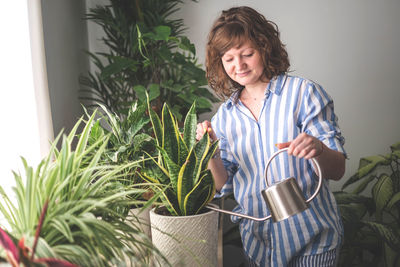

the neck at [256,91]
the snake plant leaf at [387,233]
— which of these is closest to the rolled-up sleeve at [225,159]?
the neck at [256,91]

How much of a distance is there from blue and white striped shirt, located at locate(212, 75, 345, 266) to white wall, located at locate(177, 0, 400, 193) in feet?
4.81

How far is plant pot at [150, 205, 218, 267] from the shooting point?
978mm

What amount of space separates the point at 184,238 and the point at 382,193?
1674mm

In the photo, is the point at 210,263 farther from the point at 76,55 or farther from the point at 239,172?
the point at 76,55

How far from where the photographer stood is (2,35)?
133 centimetres

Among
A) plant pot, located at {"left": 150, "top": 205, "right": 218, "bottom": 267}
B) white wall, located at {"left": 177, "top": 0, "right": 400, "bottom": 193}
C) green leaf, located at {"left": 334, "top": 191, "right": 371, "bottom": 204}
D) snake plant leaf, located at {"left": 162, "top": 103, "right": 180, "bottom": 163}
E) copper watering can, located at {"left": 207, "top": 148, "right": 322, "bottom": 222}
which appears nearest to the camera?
copper watering can, located at {"left": 207, "top": 148, "right": 322, "bottom": 222}

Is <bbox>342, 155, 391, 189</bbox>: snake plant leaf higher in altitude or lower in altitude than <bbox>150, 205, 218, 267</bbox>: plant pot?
lower

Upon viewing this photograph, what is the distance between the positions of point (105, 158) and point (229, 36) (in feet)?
1.86

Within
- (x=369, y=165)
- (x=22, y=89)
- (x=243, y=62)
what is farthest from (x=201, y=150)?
(x=369, y=165)

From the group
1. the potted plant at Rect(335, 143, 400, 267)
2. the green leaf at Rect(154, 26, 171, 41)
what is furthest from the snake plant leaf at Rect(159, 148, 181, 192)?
the potted plant at Rect(335, 143, 400, 267)

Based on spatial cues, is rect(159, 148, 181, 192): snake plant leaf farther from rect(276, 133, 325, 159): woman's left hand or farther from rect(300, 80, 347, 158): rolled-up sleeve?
rect(300, 80, 347, 158): rolled-up sleeve

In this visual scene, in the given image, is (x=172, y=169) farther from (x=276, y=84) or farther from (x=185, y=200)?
(x=276, y=84)

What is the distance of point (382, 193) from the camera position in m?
2.22

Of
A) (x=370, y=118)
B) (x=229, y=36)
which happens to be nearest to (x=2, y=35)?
(x=229, y=36)
